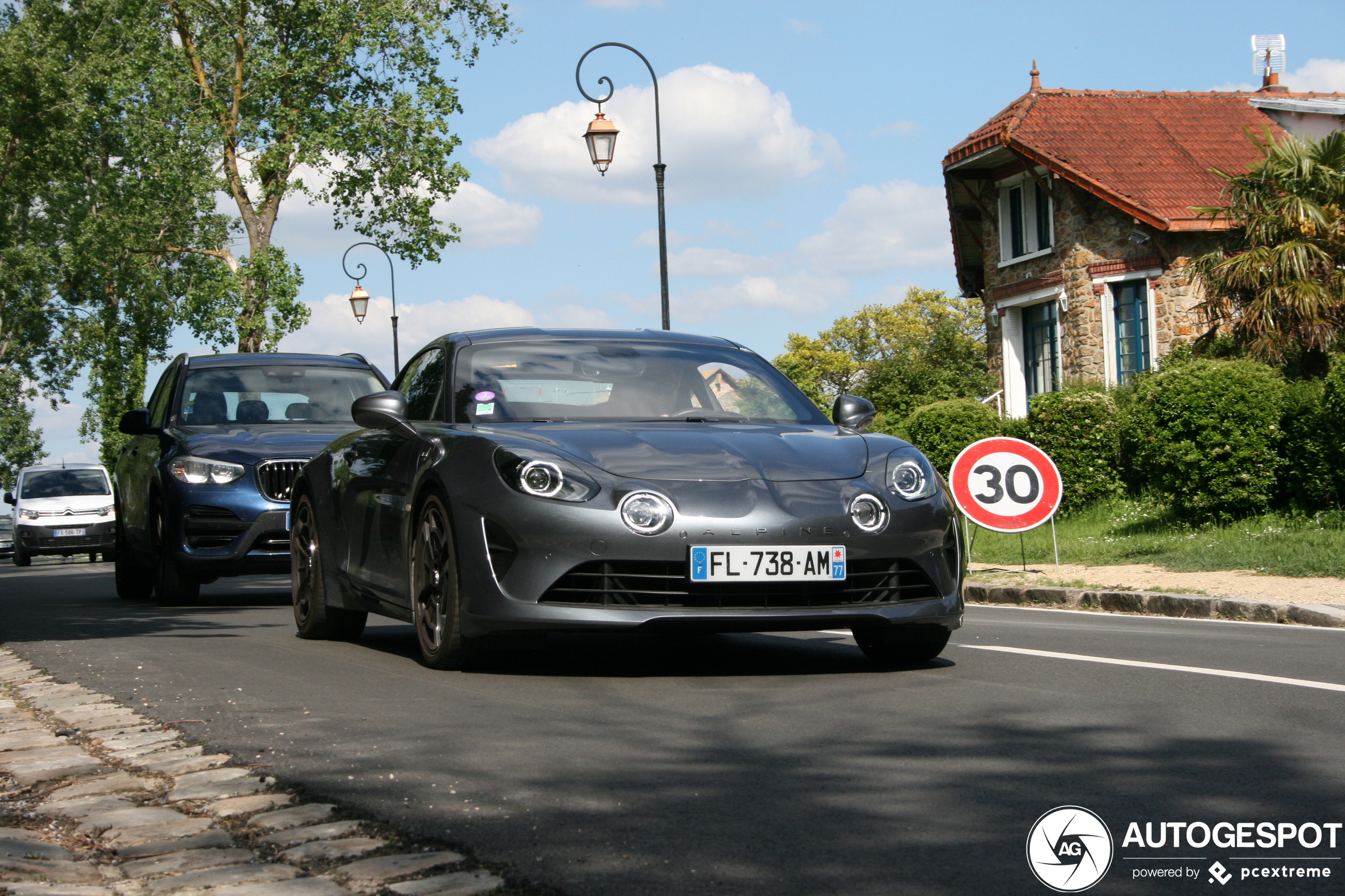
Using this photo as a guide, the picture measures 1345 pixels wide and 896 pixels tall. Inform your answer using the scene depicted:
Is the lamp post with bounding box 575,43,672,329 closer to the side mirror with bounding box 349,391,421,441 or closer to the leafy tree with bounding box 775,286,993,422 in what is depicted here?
the side mirror with bounding box 349,391,421,441

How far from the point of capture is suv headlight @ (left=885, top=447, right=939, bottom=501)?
22.1 feet

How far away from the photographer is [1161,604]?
11.8 meters

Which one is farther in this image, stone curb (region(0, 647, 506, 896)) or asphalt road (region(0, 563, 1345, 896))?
asphalt road (region(0, 563, 1345, 896))

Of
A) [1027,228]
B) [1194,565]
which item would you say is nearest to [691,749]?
[1194,565]

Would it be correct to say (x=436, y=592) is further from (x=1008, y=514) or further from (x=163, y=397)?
(x=163, y=397)

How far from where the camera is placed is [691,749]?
4938mm

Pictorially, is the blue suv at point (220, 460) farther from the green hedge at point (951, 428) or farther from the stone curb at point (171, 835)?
the green hedge at point (951, 428)

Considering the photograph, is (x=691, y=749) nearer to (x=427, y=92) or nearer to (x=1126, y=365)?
(x=1126, y=365)

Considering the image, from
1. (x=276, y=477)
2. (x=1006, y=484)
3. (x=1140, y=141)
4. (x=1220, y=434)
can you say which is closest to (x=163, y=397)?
(x=276, y=477)

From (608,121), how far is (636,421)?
17.5 metres

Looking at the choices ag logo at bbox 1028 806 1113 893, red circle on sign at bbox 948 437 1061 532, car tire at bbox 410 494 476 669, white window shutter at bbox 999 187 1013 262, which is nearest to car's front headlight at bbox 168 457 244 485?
car tire at bbox 410 494 476 669

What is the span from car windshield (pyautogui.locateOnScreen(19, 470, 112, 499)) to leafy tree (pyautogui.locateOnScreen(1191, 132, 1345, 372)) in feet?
74.2

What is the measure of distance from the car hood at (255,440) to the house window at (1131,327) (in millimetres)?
21919

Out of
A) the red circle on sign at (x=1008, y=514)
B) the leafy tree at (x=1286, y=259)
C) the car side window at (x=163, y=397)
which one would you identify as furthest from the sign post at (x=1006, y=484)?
the leafy tree at (x=1286, y=259)
